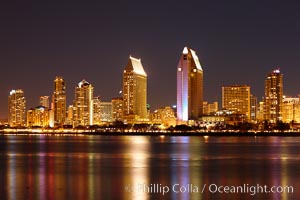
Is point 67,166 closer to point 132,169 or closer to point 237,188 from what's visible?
point 132,169

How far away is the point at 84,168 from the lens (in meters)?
45.9

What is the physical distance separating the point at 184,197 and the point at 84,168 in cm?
1792

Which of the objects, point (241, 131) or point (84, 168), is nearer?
point (84, 168)

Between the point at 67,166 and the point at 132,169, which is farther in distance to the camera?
the point at 67,166

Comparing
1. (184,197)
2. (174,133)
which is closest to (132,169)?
(184,197)

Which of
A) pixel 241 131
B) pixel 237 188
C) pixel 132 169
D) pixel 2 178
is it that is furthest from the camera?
pixel 241 131

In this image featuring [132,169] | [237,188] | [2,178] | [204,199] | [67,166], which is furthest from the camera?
[67,166]

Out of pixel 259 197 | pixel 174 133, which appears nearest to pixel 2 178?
pixel 259 197

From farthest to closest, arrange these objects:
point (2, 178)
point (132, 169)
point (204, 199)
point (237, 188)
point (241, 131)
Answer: point (241, 131) < point (132, 169) < point (2, 178) < point (237, 188) < point (204, 199)

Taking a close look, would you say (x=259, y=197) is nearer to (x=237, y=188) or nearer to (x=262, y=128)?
(x=237, y=188)

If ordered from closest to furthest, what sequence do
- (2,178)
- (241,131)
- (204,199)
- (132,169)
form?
(204,199) → (2,178) → (132,169) → (241,131)

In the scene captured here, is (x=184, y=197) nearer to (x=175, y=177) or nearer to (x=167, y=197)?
(x=167, y=197)

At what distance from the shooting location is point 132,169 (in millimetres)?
44594

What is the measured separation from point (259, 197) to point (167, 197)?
4129 millimetres
